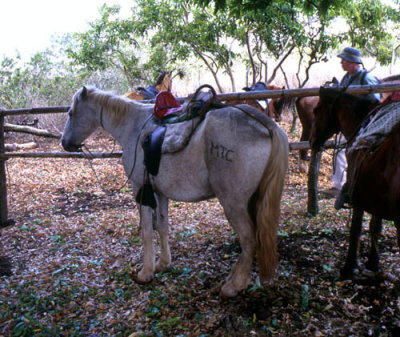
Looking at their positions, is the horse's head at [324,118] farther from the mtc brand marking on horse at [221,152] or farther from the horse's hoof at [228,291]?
the horse's hoof at [228,291]

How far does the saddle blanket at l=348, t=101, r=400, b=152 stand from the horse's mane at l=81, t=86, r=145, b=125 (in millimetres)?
2259

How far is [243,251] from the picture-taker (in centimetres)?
266

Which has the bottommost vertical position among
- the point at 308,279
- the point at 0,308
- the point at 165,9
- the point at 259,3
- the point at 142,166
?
the point at 0,308

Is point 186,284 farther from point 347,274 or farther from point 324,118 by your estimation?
point 324,118

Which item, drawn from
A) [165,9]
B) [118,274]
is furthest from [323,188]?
[165,9]

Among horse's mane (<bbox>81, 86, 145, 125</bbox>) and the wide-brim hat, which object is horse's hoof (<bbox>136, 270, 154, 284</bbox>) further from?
the wide-brim hat

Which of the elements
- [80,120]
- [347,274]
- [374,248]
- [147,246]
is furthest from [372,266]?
[80,120]

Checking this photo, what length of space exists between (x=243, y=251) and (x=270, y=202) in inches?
20.0

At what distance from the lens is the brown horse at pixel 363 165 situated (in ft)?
7.44

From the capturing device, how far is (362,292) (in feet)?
8.86

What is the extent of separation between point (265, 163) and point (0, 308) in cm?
279

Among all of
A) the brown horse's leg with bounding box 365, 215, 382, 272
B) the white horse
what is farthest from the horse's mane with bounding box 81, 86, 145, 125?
the brown horse's leg with bounding box 365, 215, 382, 272

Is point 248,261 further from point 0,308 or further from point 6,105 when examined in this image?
point 6,105

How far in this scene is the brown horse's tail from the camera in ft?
8.12
